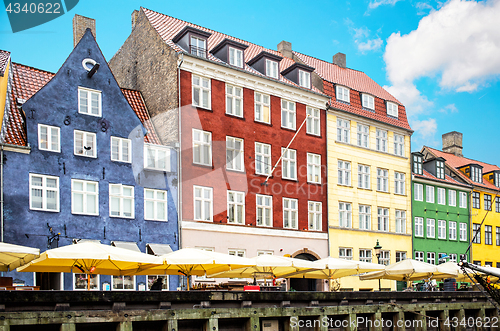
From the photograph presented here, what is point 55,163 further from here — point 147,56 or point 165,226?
point 147,56

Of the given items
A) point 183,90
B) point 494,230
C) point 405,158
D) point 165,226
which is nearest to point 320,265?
point 165,226

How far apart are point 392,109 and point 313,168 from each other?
10.5 m

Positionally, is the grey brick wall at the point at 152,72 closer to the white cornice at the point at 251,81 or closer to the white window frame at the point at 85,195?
the white cornice at the point at 251,81

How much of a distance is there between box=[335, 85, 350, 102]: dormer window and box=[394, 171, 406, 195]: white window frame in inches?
267

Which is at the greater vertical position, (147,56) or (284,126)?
(147,56)

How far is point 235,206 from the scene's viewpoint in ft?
98.8

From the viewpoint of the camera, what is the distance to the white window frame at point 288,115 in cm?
3359

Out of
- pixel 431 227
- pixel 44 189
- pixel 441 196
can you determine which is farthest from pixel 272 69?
pixel 441 196

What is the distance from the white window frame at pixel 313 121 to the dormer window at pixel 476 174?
65.1 ft

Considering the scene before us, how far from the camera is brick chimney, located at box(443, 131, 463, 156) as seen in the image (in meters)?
54.2

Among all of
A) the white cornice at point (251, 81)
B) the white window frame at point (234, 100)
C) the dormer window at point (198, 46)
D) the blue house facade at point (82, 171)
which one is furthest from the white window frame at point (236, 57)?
the blue house facade at point (82, 171)

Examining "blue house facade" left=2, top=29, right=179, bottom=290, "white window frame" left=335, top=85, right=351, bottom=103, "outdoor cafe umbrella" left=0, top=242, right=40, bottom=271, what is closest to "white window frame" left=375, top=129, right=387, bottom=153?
"white window frame" left=335, top=85, right=351, bottom=103

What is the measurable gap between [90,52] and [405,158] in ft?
80.4

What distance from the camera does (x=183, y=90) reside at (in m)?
28.9
